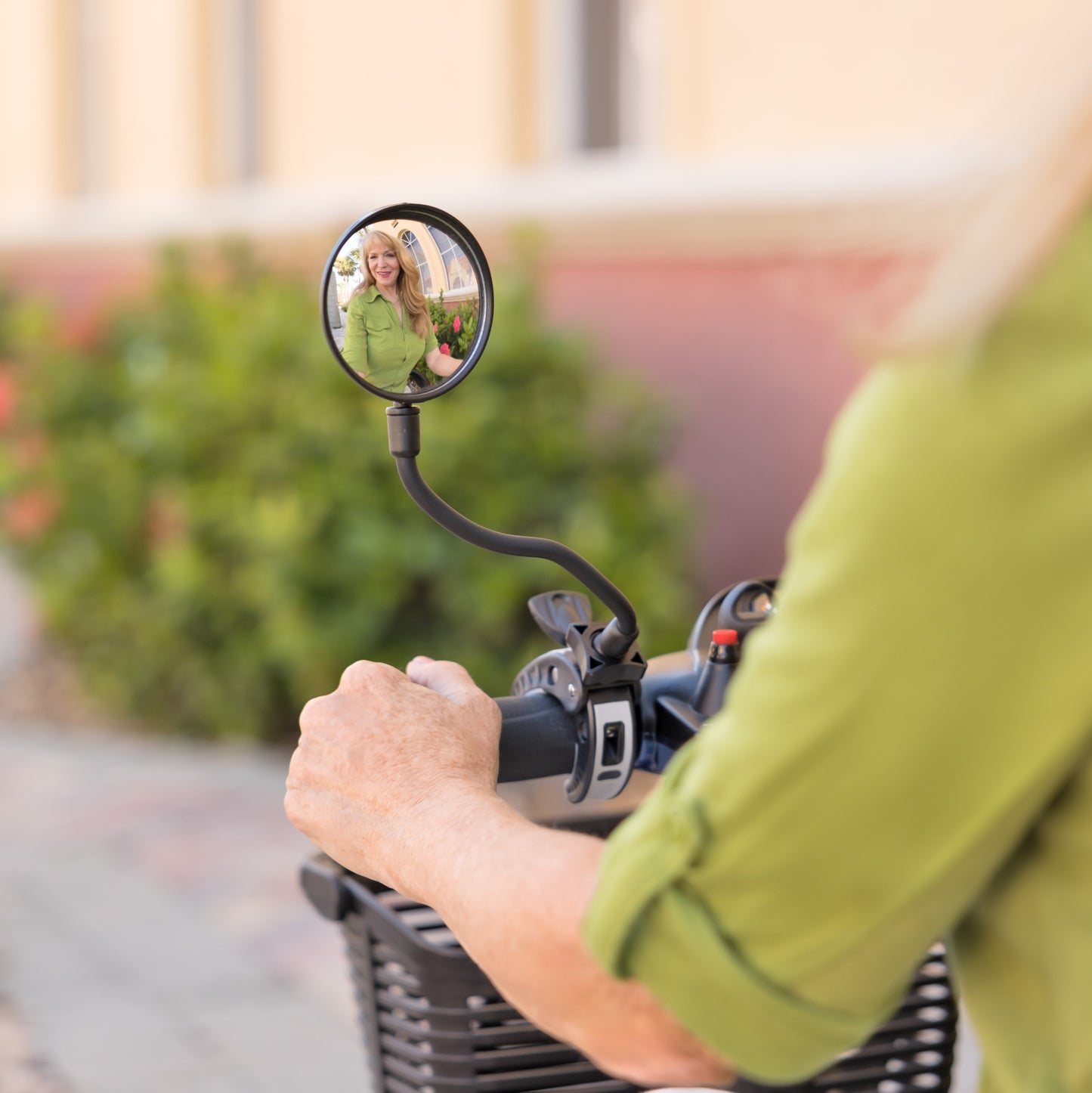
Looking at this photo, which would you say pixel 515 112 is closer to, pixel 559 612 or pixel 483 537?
pixel 559 612

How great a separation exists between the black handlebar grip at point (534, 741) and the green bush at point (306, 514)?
3.16 metres

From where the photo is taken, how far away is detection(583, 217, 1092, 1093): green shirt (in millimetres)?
785

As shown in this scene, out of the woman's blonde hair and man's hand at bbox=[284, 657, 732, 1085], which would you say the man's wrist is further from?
the woman's blonde hair

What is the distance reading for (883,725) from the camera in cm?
81

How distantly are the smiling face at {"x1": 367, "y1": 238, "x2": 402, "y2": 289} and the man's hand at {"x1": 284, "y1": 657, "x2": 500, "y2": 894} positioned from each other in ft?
Result: 1.05

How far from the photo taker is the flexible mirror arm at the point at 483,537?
125cm

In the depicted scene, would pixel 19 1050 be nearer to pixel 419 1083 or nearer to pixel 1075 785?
pixel 419 1083

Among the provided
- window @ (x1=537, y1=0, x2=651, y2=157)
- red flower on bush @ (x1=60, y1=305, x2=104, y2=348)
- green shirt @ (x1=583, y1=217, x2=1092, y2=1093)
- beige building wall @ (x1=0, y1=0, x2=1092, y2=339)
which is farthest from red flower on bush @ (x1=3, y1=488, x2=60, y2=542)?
green shirt @ (x1=583, y1=217, x2=1092, y2=1093)

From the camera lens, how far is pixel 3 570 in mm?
7359

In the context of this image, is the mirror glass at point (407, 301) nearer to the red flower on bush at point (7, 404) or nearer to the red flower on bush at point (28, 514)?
the red flower on bush at point (28, 514)

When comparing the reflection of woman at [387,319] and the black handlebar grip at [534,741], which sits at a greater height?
the reflection of woman at [387,319]

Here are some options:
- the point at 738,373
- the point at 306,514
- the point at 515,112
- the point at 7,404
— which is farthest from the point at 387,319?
the point at 7,404

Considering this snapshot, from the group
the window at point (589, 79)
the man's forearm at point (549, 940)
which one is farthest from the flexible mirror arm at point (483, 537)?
the window at point (589, 79)

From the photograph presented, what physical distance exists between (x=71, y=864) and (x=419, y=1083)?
322cm
